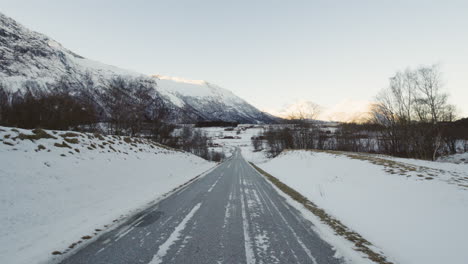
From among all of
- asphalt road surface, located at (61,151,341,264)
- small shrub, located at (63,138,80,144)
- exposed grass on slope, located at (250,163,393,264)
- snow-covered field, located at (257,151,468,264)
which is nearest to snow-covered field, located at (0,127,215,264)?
small shrub, located at (63,138,80,144)

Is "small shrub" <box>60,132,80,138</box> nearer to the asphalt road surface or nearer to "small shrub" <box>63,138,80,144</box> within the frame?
"small shrub" <box>63,138,80,144</box>

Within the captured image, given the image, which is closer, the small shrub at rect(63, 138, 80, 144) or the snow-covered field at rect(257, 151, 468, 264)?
the snow-covered field at rect(257, 151, 468, 264)

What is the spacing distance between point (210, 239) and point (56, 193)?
577 centimetres

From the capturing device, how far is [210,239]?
429 cm

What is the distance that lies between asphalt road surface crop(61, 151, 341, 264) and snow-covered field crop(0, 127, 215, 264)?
810 millimetres

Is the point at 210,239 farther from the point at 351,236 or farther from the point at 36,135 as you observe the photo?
the point at 36,135

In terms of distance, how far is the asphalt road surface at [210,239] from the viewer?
11.6 feet

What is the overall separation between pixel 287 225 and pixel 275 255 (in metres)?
1.86

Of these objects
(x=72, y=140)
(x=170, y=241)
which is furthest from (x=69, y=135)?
(x=170, y=241)

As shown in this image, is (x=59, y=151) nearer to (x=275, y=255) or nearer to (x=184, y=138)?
(x=275, y=255)

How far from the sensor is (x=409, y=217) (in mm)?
5344

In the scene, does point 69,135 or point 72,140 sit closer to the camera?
point 72,140

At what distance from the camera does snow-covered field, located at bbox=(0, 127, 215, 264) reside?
4246mm

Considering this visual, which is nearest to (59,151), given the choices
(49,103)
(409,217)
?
(409,217)
